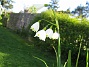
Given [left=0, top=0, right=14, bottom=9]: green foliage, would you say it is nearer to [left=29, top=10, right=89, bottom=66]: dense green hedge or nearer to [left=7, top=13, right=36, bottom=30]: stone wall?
[left=7, top=13, right=36, bottom=30]: stone wall

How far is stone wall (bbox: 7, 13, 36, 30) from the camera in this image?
16312 millimetres

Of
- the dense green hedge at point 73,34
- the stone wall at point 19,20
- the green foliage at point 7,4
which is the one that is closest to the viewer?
the dense green hedge at point 73,34

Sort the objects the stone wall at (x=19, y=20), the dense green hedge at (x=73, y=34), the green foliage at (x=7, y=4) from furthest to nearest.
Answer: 1. the green foliage at (x=7, y=4)
2. the stone wall at (x=19, y=20)
3. the dense green hedge at (x=73, y=34)

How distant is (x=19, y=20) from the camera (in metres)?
18.5

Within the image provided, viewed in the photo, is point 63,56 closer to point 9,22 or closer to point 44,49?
point 44,49

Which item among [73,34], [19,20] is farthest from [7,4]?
[73,34]

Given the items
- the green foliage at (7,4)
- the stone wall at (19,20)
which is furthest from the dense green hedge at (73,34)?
the green foliage at (7,4)

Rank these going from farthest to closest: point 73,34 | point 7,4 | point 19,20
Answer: point 7,4 < point 19,20 < point 73,34

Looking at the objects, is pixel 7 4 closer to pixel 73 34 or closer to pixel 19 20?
pixel 19 20

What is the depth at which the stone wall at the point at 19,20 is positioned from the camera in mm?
16312

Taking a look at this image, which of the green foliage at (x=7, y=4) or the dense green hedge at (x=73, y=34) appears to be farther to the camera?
the green foliage at (x=7, y=4)

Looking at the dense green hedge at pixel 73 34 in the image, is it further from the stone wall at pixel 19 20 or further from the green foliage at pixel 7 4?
the green foliage at pixel 7 4

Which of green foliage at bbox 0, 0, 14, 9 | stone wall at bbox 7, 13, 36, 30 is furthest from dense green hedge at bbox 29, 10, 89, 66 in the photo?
green foliage at bbox 0, 0, 14, 9

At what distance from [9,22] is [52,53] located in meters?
11.7
